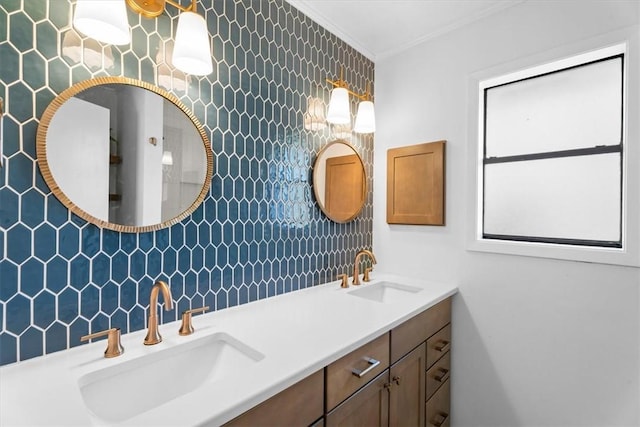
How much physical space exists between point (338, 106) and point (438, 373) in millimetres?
1641

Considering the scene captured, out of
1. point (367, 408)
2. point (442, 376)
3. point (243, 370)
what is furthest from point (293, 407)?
point (442, 376)

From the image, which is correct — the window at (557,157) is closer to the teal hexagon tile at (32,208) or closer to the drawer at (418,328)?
the drawer at (418,328)

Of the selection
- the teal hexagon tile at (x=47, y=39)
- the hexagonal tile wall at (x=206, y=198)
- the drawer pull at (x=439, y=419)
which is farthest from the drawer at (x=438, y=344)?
the teal hexagon tile at (x=47, y=39)

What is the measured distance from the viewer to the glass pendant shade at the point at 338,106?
185 cm

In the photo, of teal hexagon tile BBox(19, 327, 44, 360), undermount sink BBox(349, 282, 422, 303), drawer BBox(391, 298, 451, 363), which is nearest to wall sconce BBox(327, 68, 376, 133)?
undermount sink BBox(349, 282, 422, 303)

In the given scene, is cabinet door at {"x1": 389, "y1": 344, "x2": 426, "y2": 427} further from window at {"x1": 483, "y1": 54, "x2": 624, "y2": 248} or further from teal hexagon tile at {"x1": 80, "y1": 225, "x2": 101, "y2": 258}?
teal hexagon tile at {"x1": 80, "y1": 225, "x2": 101, "y2": 258}

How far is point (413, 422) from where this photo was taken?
158 cm

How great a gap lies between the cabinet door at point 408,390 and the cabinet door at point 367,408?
6cm

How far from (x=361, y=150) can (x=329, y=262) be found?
→ 2.70ft

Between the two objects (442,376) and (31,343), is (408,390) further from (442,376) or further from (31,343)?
(31,343)

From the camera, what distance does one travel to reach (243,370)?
0.97m

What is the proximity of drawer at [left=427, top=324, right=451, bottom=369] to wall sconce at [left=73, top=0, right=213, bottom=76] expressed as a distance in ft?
5.61

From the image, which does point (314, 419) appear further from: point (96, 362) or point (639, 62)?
point (639, 62)

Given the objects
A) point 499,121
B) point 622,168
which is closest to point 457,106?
point 499,121
